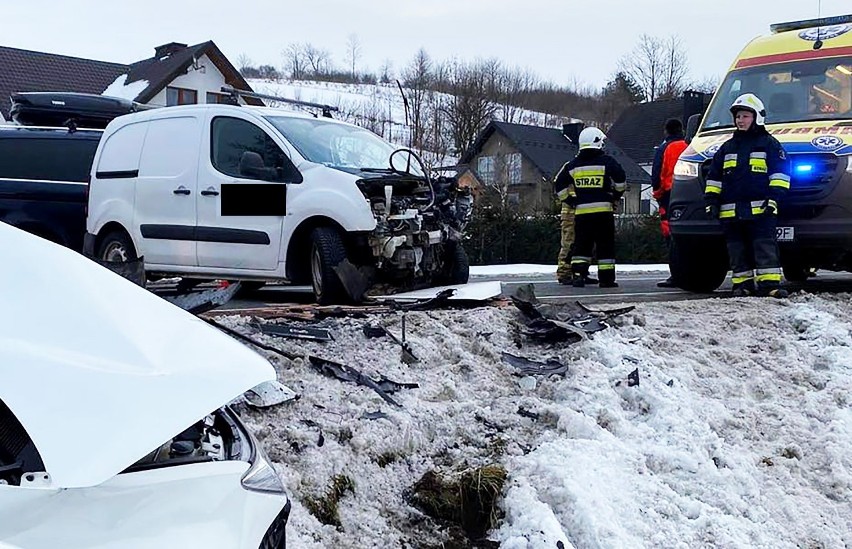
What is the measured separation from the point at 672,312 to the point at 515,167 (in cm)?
3383

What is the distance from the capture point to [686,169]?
26.5 ft

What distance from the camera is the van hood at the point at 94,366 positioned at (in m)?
1.85

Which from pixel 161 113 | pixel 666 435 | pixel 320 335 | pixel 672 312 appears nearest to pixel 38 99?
pixel 161 113

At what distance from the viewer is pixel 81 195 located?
953 centimetres

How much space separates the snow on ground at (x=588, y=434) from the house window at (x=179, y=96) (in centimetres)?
2880

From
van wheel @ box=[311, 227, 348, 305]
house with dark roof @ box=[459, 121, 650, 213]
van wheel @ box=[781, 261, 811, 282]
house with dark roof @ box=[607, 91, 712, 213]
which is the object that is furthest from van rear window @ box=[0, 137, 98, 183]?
house with dark roof @ box=[607, 91, 712, 213]

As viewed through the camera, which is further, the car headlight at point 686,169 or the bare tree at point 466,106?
the bare tree at point 466,106

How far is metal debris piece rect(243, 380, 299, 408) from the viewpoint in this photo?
4.01 m

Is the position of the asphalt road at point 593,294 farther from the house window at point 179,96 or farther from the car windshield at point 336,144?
the house window at point 179,96

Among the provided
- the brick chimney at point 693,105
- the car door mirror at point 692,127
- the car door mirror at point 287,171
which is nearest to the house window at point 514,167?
the brick chimney at point 693,105

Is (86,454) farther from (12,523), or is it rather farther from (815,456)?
(815,456)

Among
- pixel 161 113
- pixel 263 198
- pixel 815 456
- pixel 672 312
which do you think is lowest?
pixel 815 456

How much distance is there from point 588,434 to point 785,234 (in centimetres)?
405

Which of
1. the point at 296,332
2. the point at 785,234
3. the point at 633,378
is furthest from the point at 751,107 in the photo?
the point at 296,332
